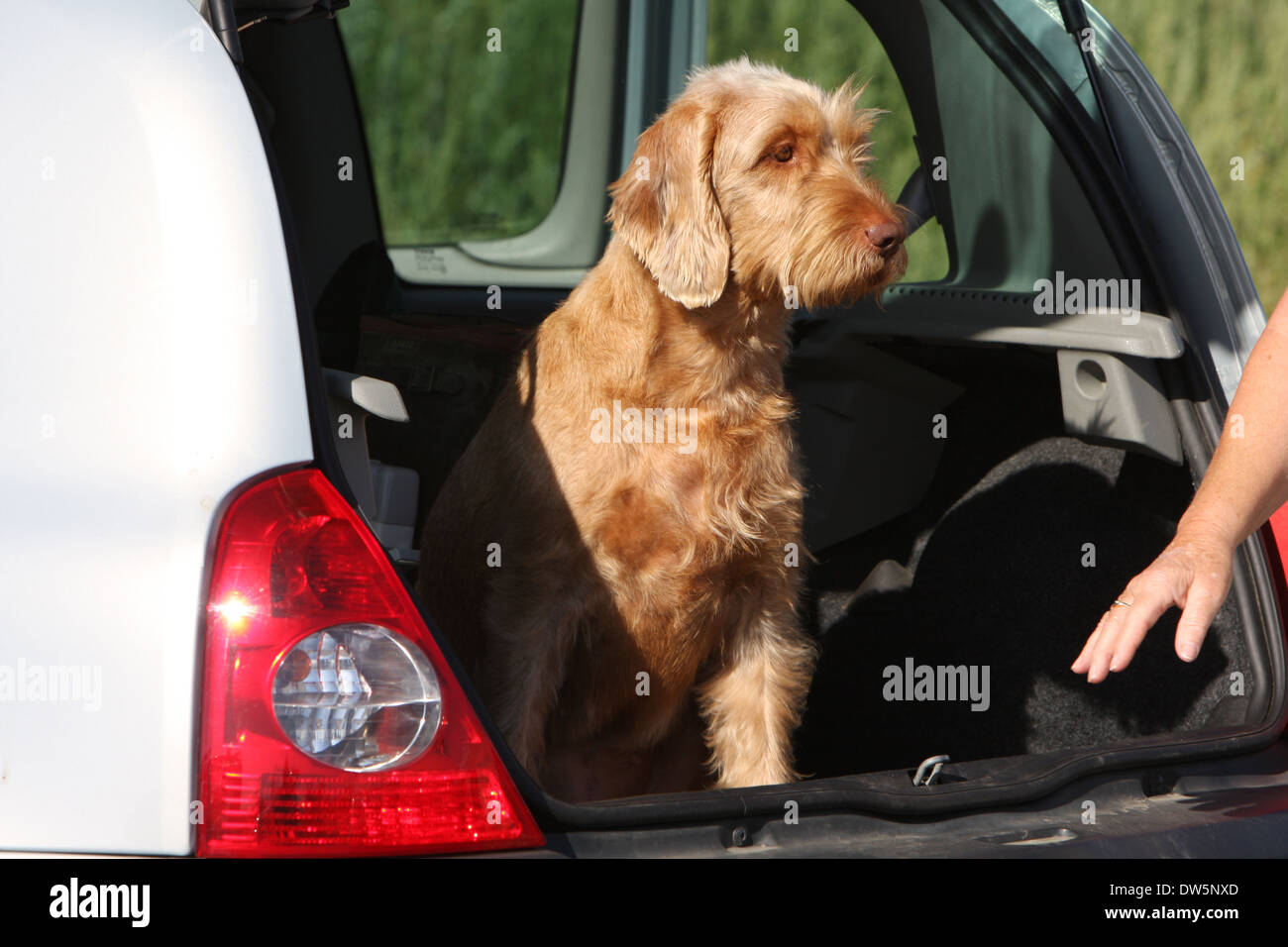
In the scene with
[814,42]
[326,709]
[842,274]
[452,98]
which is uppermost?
[814,42]

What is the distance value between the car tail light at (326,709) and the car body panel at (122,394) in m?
0.04

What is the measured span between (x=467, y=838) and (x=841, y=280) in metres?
1.74

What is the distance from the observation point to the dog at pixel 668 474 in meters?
2.74

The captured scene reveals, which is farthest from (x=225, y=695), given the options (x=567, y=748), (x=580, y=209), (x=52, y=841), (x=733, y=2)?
(x=733, y=2)

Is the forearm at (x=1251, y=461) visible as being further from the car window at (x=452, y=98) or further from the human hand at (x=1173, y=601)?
the car window at (x=452, y=98)

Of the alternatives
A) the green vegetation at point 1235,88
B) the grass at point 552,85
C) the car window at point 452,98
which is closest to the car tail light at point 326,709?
the grass at point 552,85

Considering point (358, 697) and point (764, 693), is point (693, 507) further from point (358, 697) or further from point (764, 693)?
point (358, 697)

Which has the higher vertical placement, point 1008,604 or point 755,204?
point 755,204

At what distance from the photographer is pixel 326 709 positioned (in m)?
1.49

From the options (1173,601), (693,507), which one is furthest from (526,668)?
(1173,601)

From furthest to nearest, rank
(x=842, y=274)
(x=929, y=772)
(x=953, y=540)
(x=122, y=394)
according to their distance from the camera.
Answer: (x=953, y=540)
(x=842, y=274)
(x=929, y=772)
(x=122, y=394)

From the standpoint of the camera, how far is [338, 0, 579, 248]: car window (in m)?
7.46

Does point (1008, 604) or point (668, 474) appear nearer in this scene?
point (668, 474)

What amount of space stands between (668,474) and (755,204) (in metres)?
0.75
